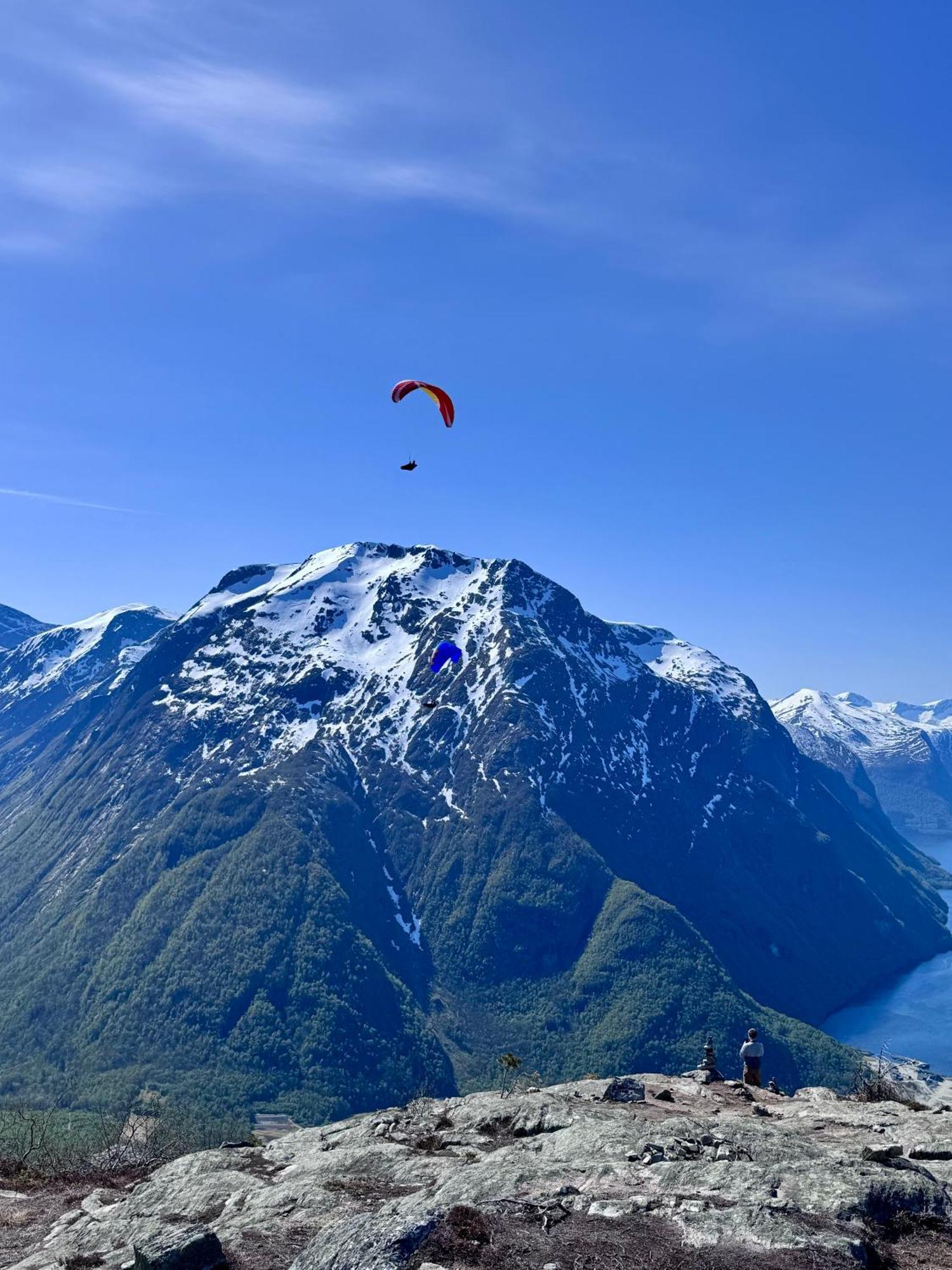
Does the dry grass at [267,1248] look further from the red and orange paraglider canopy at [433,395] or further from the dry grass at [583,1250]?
the red and orange paraglider canopy at [433,395]

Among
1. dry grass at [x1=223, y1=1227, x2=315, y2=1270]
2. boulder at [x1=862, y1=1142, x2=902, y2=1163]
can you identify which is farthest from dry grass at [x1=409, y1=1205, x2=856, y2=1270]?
boulder at [x1=862, y1=1142, x2=902, y2=1163]

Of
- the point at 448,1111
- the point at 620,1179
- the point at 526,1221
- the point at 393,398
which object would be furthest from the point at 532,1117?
the point at 393,398

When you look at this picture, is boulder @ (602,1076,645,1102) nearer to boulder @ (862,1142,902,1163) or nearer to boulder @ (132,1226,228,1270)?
boulder @ (862,1142,902,1163)

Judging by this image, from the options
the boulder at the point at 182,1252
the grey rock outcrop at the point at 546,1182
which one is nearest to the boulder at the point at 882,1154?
the grey rock outcrop at the point at 546,1182

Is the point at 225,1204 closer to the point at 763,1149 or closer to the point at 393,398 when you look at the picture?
the point at 763,1149

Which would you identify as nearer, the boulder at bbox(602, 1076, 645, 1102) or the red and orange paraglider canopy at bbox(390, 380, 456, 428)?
the boulder at bbox(602, 1076, 645, 1102)

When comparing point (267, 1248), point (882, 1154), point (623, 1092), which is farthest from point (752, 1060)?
point (267, 1248)
